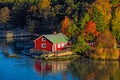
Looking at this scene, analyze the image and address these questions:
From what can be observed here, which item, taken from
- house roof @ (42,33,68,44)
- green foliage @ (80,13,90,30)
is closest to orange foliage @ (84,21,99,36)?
green foliage @ (80,13,90,30)

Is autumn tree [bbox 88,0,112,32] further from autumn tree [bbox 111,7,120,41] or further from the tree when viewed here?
the tree

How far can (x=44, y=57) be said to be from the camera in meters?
68.4

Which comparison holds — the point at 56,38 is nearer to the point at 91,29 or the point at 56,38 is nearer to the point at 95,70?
the point at 91,29

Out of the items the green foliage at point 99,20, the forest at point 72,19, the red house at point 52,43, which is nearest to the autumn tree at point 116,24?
the forest at point 72,19

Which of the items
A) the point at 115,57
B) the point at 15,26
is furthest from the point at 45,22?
the point at 115,57

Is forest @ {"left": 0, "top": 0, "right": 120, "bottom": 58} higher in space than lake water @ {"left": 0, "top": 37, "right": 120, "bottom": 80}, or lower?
higher

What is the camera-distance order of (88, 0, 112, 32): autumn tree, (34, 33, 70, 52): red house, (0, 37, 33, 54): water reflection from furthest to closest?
(0, 37, 33, 54): water reflection
(88, 0, 112, 32): autumn tree
(34, 33, 70, 52): red house

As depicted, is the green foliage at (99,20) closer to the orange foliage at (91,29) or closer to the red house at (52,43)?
the orange foliage at (91,29)

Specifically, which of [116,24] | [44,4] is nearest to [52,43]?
[116,24]

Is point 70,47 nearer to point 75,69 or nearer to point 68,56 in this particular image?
point 68,56

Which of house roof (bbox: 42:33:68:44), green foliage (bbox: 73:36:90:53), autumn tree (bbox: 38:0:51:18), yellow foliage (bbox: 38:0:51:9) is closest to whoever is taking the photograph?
green foliage (bbox: 73:36:90:53)

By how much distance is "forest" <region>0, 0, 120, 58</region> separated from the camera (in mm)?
73500

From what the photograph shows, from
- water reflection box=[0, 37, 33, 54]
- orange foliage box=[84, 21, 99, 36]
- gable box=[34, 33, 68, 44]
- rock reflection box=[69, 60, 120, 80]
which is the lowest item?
rock reflection box=[69, 60, 120, 80]

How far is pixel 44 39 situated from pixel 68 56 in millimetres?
6050
